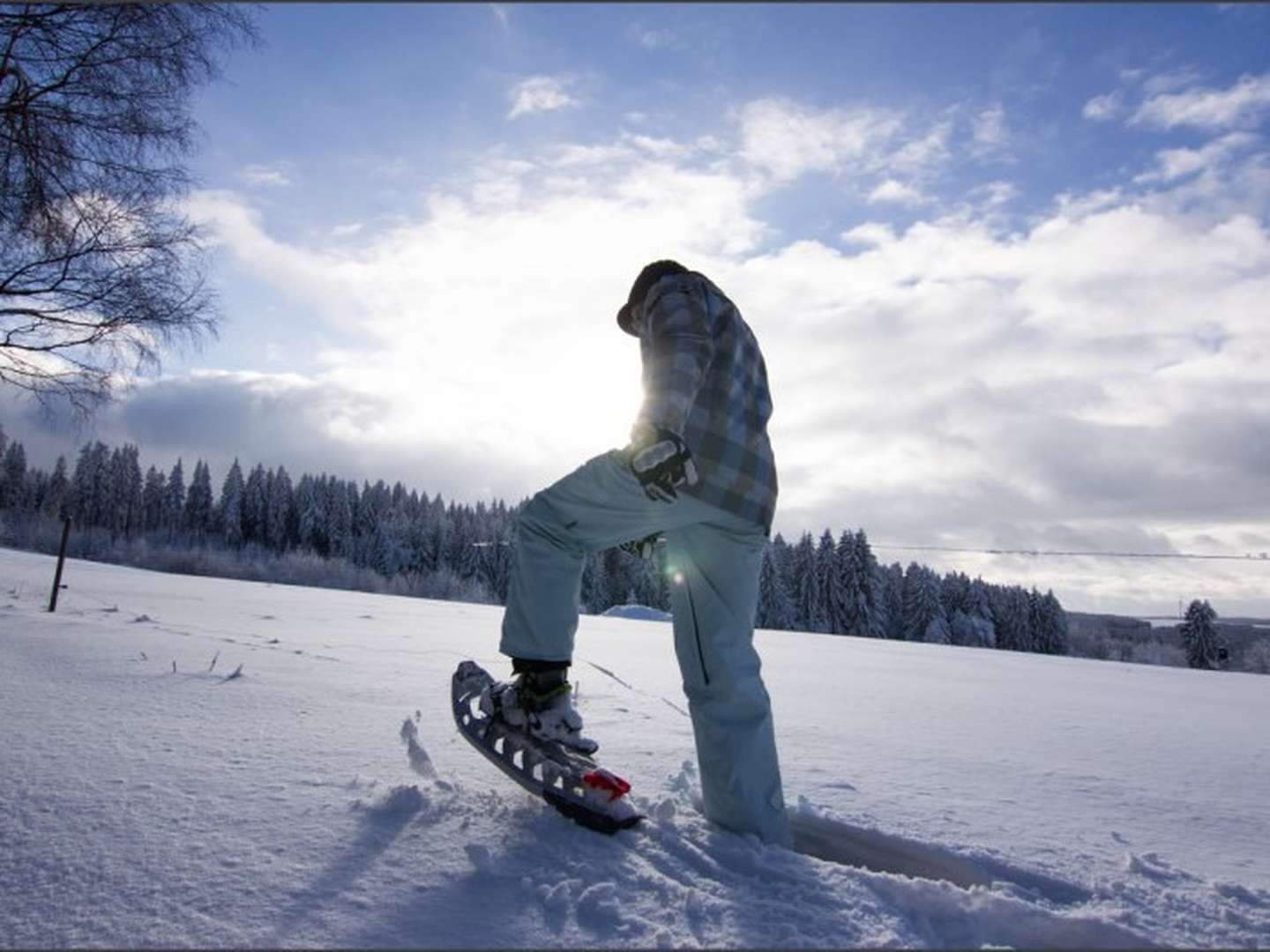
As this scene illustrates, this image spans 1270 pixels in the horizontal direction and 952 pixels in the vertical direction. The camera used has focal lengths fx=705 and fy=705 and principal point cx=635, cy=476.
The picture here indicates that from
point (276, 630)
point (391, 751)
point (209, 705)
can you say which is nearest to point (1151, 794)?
point (391, 751)

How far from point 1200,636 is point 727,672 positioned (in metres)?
61.2

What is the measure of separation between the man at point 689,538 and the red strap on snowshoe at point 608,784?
243mm

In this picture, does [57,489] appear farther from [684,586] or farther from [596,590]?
[684,586]

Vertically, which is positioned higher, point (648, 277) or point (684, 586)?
point (648, 277)

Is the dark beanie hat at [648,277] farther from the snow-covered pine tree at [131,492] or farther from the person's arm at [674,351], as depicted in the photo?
the snow-covered pine tree at [131,492]

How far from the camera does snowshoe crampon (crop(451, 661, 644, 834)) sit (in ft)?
5.14

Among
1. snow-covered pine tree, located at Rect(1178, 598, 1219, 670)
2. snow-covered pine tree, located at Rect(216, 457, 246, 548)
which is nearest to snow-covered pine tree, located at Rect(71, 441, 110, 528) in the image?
snow-covered pine tree, located at Rect(216, 457, 246, 548)

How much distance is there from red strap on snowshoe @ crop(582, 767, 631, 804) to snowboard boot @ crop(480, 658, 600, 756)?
240mm

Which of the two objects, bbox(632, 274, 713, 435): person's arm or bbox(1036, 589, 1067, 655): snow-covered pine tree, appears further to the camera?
bbox(1036, 589, 1067, 655): snow-covered pine tree

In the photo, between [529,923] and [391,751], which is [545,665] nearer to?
[391,751]

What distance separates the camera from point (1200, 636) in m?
48.3

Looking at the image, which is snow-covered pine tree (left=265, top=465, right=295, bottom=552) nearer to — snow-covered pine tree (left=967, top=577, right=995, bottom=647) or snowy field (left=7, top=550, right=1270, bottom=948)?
snow-covered pine tree (left=967, top=577, right=995, bottom=647)

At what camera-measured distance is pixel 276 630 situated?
5609 mm

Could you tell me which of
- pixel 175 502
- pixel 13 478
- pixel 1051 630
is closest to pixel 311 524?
pixel 175 502
